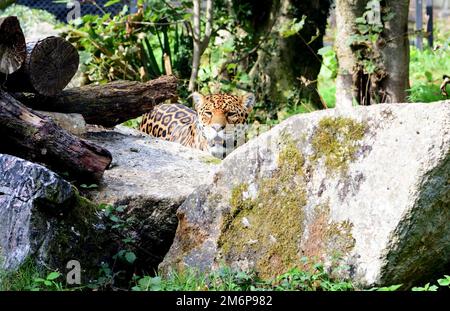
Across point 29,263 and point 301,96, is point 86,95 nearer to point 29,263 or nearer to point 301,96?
point 29,263

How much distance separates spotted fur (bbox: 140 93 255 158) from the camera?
8398mm

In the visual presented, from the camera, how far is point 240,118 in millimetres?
8672

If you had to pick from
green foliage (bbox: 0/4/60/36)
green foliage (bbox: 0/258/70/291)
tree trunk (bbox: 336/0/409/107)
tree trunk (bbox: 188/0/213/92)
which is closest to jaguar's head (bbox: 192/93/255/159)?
tree trunk (bbox: 336/0/409/107)

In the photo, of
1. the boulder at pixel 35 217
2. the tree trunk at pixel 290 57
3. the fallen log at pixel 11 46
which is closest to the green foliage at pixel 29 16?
the tree trunk at pixel 290 57

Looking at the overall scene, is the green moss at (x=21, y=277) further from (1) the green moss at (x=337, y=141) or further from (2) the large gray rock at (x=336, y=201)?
(1) the green moss at (x=337, y=141)

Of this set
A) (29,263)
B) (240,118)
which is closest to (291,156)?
(29,263)

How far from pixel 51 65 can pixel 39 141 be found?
1.22 m

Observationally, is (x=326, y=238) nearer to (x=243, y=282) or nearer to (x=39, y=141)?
(x=243, y=282)

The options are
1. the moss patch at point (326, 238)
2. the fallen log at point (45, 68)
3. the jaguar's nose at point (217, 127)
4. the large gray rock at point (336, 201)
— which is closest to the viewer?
the large gray rock at point (336, 201)

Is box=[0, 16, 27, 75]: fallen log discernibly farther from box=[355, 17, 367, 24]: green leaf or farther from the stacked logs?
box=[355, 17, 367, 24]: green leaf

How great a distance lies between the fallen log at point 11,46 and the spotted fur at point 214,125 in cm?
227

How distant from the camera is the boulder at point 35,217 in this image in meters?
5.48

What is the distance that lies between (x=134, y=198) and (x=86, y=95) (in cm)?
173

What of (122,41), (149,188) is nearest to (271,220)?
(149,188)
